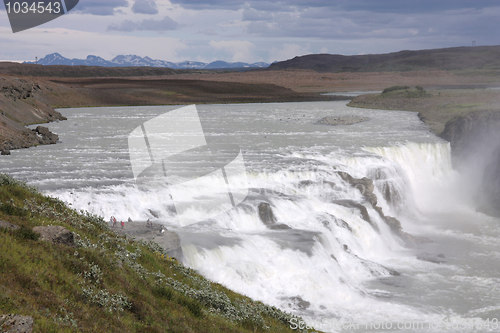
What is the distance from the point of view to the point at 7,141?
42531 millimetres

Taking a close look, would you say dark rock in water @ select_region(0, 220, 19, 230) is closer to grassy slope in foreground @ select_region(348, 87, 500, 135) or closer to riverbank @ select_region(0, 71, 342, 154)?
riverbank @ select_region(0, 71, 342, 154)

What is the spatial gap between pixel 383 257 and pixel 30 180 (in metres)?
19.3

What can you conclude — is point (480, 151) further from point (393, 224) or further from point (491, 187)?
point (393, 224)

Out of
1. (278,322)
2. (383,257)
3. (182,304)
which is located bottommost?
(383,257)

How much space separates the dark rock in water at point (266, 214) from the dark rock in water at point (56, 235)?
1563cm

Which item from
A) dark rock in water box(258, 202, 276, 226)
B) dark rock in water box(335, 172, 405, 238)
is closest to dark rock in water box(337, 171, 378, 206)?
dark rock in water box(335, 172, 405, 238)

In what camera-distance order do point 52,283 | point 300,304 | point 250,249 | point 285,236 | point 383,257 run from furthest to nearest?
point 383,257
point 285,236
point 250,249
point 300,304
point 52,283

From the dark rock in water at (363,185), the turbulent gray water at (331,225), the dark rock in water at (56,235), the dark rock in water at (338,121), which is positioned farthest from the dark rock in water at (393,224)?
the dark rock in water at (338,121)

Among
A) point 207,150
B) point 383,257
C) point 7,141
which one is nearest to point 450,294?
point 383,257

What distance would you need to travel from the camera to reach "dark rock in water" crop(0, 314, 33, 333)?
687 cm

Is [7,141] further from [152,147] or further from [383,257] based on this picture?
[383,257]

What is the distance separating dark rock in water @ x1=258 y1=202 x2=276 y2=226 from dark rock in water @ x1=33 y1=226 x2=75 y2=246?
15.6 metres

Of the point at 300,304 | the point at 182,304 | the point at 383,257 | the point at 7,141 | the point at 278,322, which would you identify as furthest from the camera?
the point at 7,141

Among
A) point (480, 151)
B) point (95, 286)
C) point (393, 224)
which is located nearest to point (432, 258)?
point (393, 224)
